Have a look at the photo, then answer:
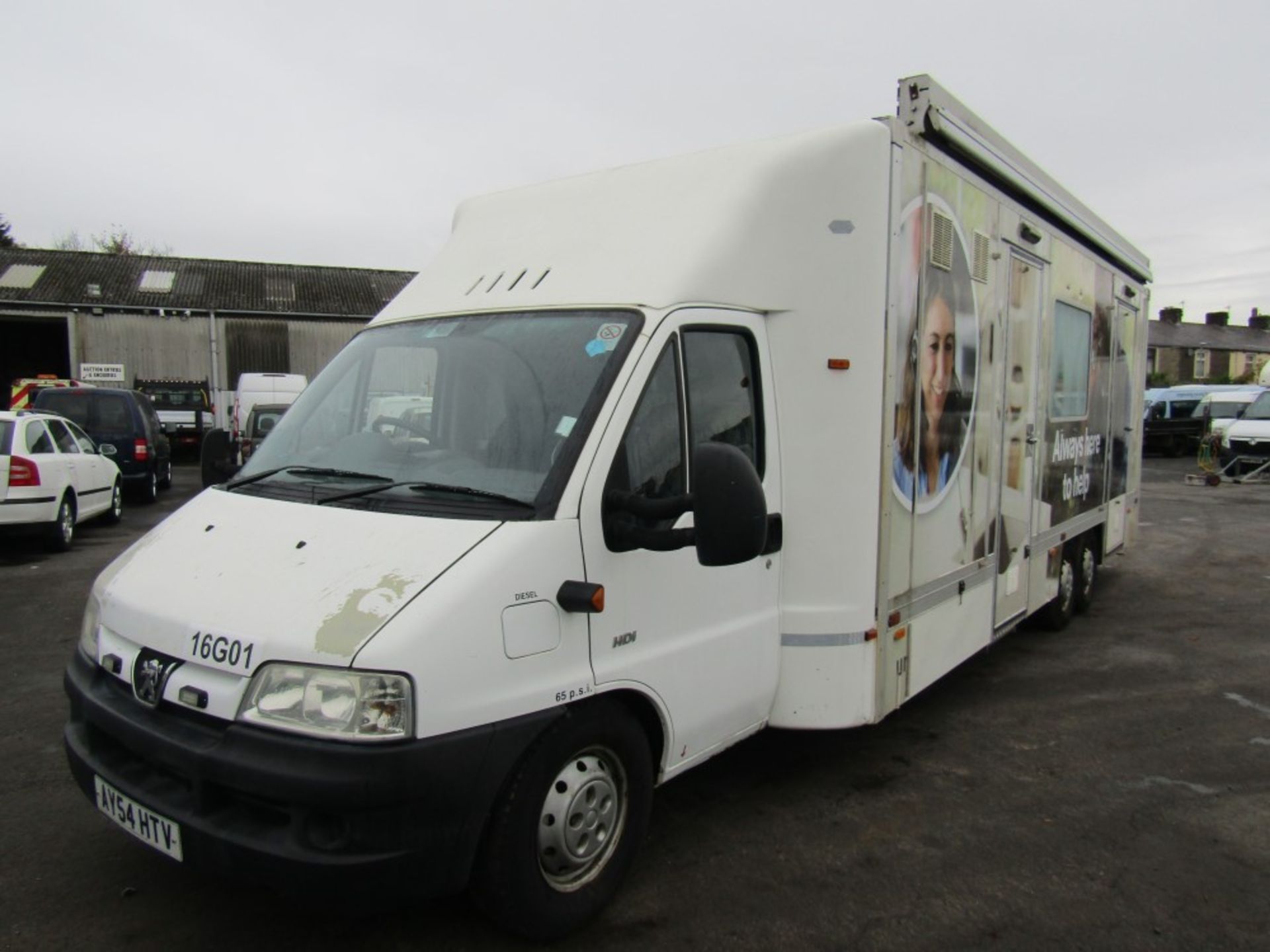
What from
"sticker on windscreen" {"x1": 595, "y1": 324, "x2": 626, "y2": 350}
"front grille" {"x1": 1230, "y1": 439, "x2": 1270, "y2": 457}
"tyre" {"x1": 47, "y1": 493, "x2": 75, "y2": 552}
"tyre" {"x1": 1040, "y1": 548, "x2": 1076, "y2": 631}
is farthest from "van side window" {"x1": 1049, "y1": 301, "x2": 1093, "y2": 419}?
"front grille" {"x1": 1230, "y1": 439, "x2": 1270, "y2": 457}

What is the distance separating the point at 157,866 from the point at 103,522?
35.6 ft

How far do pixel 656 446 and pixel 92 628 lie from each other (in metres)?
2.11

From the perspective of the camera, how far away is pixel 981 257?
4.86 m

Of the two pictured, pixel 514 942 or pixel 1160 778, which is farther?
pixel 1160 778

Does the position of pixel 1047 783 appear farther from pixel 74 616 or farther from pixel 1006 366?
pixel 74 616

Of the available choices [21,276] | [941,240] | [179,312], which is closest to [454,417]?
[941,240]

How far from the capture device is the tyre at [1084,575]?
740cm

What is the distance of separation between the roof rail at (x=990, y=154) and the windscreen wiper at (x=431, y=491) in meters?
2.45

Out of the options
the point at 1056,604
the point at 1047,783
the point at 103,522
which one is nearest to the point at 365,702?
the point at 1047,783

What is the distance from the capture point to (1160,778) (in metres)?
4.55

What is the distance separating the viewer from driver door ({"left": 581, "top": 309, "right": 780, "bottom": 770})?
3119mm

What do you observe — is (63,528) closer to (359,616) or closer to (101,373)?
(359,616)

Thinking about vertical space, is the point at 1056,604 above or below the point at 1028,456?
below

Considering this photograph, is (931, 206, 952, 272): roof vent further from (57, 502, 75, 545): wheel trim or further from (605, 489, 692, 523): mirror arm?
(57, 502, 75, 545): wheel trim
